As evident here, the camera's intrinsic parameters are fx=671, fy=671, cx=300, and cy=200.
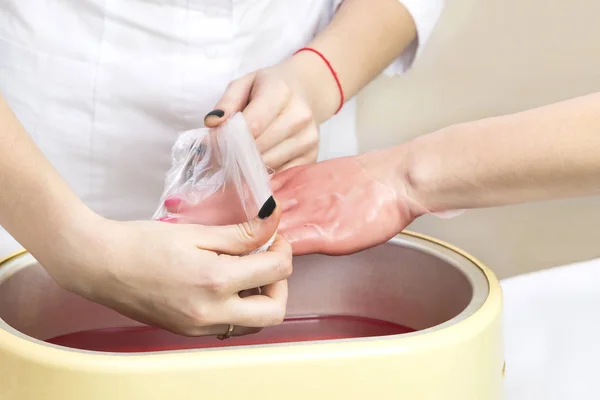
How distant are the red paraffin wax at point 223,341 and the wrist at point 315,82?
24 centimetres

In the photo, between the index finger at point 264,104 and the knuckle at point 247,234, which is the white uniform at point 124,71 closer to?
the index finger at point 264,104

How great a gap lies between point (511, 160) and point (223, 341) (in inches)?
11.8

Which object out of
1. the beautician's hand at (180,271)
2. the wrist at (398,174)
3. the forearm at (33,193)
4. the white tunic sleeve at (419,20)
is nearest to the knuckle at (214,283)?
the beautician's hand at (180,271)

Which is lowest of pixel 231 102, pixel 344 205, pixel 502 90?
pixel 502 90

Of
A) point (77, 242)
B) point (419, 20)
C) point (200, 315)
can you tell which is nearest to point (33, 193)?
point (77, 242)

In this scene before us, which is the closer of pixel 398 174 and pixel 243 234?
pixel 243 234

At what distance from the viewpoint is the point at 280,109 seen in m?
0.68

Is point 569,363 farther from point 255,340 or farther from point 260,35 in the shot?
point 260,35

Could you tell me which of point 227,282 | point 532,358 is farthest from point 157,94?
point 532,358

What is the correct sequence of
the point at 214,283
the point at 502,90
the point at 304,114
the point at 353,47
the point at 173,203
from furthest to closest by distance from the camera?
1. the point at 502,90
2. the point at 353,47
3. the point at 304,114
4. the point at 173,203
5. the point at 214,283

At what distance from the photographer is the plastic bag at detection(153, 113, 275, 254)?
1.78 ft

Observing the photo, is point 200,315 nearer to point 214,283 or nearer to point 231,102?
point 214,283

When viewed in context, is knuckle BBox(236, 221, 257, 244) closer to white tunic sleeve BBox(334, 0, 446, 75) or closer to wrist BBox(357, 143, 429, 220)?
wrist BBox(357, 143, 429, 220)

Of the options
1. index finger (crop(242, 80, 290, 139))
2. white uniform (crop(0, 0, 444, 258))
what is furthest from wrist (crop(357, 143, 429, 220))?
white uniform (crop(0, 0, 444, 258))
